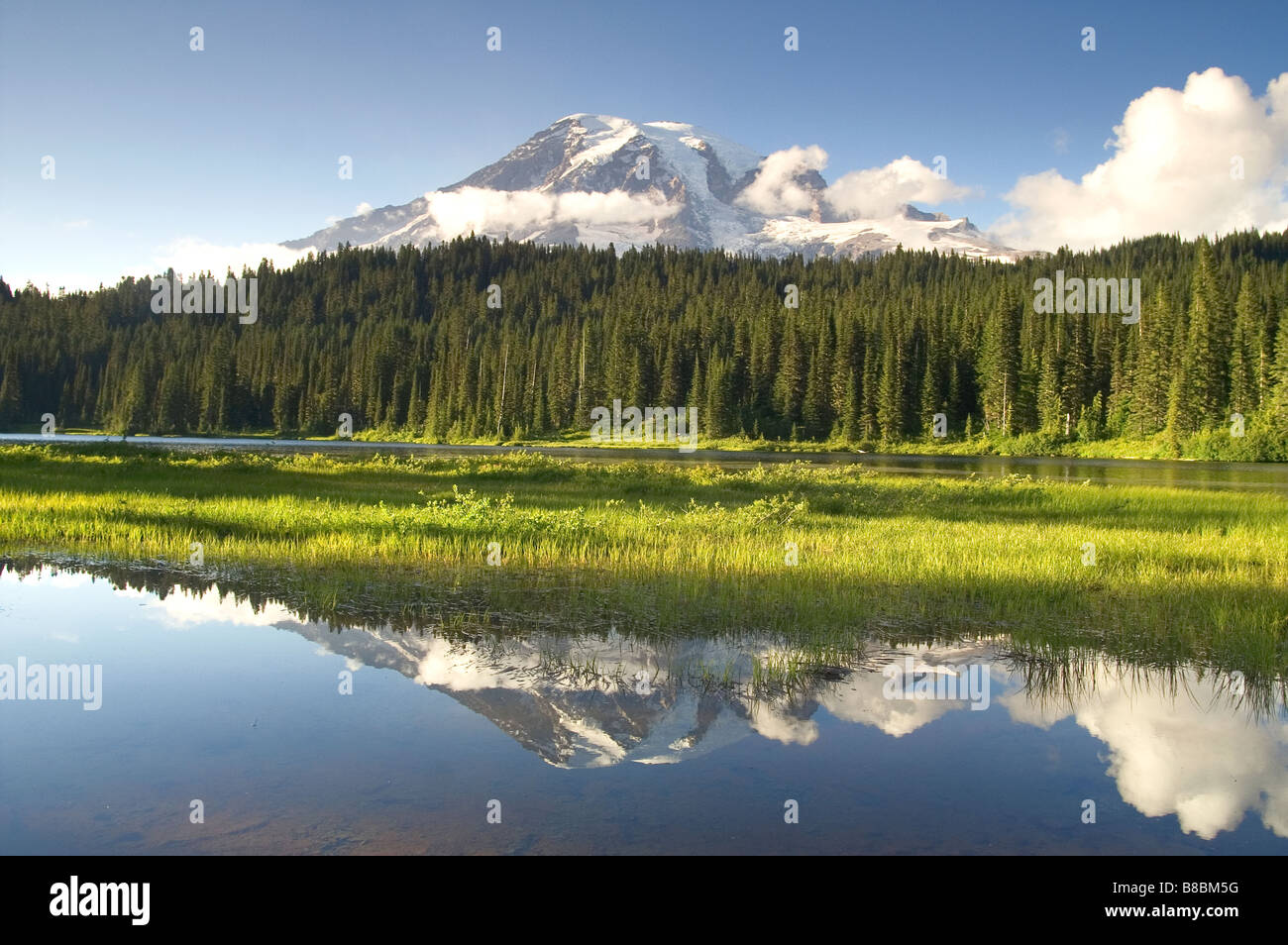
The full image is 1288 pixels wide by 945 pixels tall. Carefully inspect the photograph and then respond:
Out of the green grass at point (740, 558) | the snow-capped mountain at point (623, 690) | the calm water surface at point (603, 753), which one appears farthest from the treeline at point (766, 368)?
the snow-capped mountain at point (623, 690)

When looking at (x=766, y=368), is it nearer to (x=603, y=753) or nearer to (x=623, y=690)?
(x=623, y=690)

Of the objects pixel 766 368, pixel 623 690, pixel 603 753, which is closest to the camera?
pixel 603 753

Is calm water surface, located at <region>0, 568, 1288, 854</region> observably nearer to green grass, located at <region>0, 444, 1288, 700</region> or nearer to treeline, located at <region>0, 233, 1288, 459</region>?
green grass, located at <region>0, 444, 1288, 700</region>

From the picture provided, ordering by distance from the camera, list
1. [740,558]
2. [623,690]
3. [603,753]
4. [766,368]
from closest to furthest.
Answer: [603,753], [623,690], [740,558], [766,368]

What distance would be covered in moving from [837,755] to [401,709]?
4927 millimetres

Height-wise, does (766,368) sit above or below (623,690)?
above

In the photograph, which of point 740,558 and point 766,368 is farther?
point 766,368

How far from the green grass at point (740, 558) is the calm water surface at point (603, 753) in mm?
1634

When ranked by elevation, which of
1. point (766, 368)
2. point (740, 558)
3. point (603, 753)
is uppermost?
point (766, 368)

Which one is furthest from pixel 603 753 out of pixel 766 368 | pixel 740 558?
pixel 766 368

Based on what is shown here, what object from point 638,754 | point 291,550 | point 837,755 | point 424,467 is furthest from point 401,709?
point 424,467

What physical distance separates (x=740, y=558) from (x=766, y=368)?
109960 millimetres

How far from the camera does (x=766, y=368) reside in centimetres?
12706
